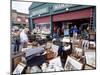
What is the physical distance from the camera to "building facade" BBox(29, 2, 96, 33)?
237cm

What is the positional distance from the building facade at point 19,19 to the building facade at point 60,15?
0.21 ft

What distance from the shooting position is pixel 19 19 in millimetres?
2285

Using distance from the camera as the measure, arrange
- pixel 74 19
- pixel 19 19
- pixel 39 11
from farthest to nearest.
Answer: pixel 74 19
pixel 39 11
pixel 19 19

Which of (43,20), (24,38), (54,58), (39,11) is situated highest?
(39,11)

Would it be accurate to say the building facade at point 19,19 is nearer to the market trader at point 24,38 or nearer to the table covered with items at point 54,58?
the market trader at point 24,38

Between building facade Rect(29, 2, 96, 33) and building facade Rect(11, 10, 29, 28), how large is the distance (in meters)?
0.07

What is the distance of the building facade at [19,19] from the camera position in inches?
89.1

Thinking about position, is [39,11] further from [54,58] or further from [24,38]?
[54,58]

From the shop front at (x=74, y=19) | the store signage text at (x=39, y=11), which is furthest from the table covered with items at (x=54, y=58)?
the store signage text at (x=39, y=11)

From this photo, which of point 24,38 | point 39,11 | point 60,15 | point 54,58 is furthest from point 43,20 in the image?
point 54,58

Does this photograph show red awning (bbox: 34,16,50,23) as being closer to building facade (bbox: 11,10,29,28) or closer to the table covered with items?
building facade (bbox: 11,10,29,28)

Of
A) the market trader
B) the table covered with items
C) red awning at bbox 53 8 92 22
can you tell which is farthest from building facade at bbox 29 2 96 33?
the table covered with items

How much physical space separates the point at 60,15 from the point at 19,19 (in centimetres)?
56

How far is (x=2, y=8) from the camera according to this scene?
225 centimetres
